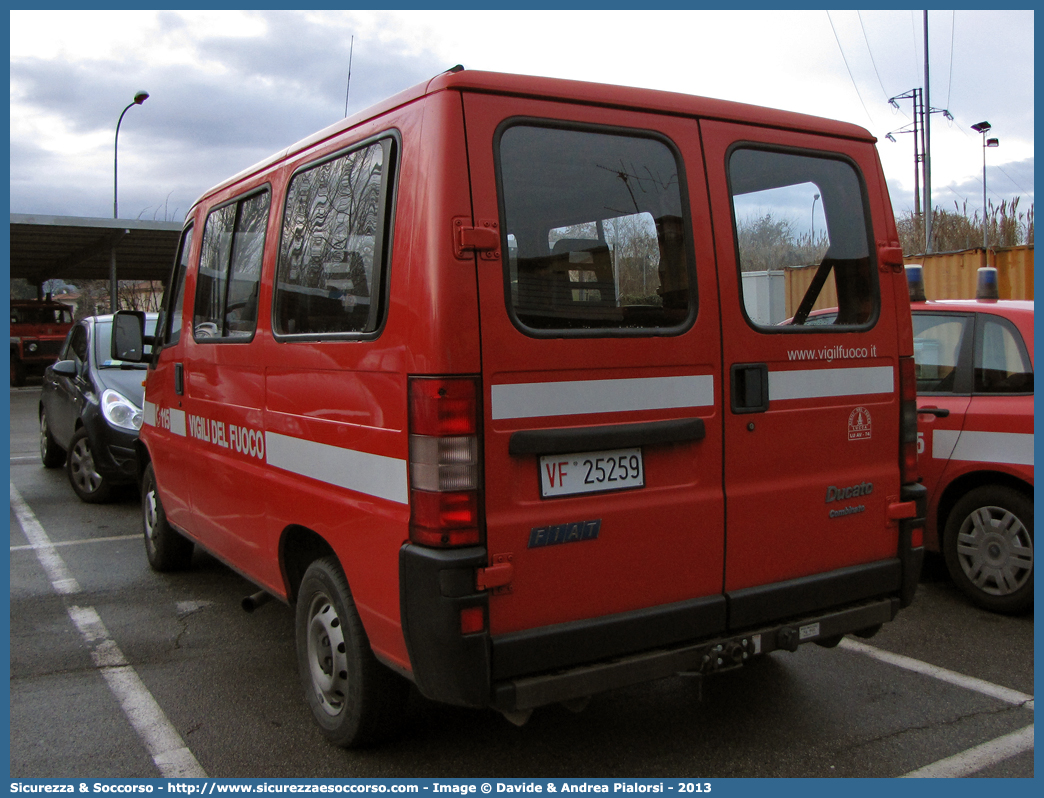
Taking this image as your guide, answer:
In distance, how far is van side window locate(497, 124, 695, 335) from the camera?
9.36 ft

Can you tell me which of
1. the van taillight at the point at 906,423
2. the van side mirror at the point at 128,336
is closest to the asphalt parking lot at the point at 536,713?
the van taillight at the point at 906,423

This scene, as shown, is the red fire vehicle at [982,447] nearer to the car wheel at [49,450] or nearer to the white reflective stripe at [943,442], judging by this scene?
the white reflective stripe at [943,442]

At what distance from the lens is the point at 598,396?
114 inches

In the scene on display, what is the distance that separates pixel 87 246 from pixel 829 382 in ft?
91.4

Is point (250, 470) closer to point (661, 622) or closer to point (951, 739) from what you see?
point (661, 622)


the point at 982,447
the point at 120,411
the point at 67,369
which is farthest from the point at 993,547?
the point at 67,369

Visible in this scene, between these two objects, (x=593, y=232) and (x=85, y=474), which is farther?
(x=85, y=474)

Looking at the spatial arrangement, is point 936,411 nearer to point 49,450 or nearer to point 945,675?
point 945,675

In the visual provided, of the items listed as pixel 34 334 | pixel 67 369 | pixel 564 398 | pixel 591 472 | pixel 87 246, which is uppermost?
pixel 87 246

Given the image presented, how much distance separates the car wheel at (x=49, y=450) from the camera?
10508 mm

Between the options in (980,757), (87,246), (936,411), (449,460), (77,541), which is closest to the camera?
(449,460)

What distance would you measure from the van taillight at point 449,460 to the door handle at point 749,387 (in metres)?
1.03

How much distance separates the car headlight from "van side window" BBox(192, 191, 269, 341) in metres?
3.65

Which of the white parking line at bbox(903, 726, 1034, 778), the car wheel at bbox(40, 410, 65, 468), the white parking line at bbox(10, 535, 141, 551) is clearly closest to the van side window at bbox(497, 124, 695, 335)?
the white parking line at bbox(903, 726, 1034, 778)
